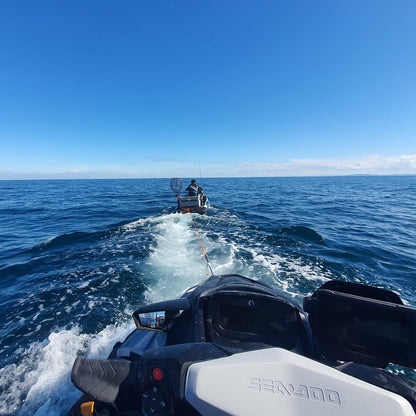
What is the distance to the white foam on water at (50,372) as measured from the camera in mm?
2695

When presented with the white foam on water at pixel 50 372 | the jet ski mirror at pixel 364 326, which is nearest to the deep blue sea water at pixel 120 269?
the white foam on water at pixel 50 372

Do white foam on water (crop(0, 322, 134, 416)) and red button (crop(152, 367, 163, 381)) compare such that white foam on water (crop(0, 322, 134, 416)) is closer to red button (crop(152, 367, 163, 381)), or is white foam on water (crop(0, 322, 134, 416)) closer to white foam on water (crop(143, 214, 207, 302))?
white foam on water (crop(143, 214, 207, 302))

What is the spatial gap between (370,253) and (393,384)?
28.7 ft

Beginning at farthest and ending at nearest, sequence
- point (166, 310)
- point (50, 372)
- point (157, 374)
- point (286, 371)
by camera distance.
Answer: point (50, 372) → point (166, 310) → point (157, 374) → point (286, 371)

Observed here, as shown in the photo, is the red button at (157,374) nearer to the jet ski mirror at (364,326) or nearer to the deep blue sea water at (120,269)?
the jet ski mirror at (364,326)

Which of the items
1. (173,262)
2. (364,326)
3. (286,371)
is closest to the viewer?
(286,371)

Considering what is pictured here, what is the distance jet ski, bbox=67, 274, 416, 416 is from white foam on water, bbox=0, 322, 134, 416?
1.48m

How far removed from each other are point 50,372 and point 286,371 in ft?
13.2

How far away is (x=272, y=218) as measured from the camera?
47.1 feet

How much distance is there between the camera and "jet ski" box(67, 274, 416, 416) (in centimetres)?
106

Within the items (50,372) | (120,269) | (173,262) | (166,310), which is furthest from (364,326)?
(120,269)

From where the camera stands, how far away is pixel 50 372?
3.19 m

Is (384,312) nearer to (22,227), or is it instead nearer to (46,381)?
(46,381)

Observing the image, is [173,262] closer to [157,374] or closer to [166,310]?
[166,310]
